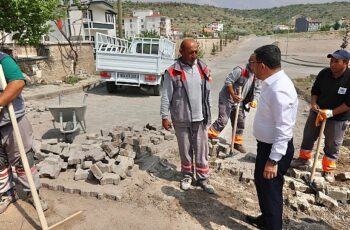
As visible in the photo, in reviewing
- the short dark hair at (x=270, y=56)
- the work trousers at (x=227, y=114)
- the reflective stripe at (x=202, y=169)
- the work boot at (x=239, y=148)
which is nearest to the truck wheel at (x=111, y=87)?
the work trousers at (x=227, y=114)

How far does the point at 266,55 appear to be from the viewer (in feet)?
8.65

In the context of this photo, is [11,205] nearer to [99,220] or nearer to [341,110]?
[99,220]

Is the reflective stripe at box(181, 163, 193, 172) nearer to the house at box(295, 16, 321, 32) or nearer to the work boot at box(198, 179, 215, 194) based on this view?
the work boot at box(198, 179, 215, 194)

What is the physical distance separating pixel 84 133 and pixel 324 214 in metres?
4.88

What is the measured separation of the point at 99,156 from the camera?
4.40 m

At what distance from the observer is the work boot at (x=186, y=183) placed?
13.3 feet

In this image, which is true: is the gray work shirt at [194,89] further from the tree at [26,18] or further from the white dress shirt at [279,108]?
the tree at [26,18]

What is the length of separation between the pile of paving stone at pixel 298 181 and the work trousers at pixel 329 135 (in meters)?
0.38

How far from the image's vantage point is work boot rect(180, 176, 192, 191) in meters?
4.05

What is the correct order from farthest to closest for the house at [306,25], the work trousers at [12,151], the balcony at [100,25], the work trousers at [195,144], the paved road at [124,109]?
the house at [306,25]
the balcony at [100,25]
the paved road at [124,109]
the work trousers at [195,144]
the work trousers at [12,151]

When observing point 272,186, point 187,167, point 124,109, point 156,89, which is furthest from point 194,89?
point 156,89

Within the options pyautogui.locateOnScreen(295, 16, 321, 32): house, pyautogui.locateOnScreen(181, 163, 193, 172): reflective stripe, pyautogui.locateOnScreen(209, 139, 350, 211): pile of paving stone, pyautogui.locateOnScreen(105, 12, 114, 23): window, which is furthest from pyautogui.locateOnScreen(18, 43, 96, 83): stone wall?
pyautogui.locateOnScreen(295, 16, 321, 32): house

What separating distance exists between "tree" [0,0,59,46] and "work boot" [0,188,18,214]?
7449 millimetres

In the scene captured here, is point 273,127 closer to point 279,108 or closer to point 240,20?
point 279,108
